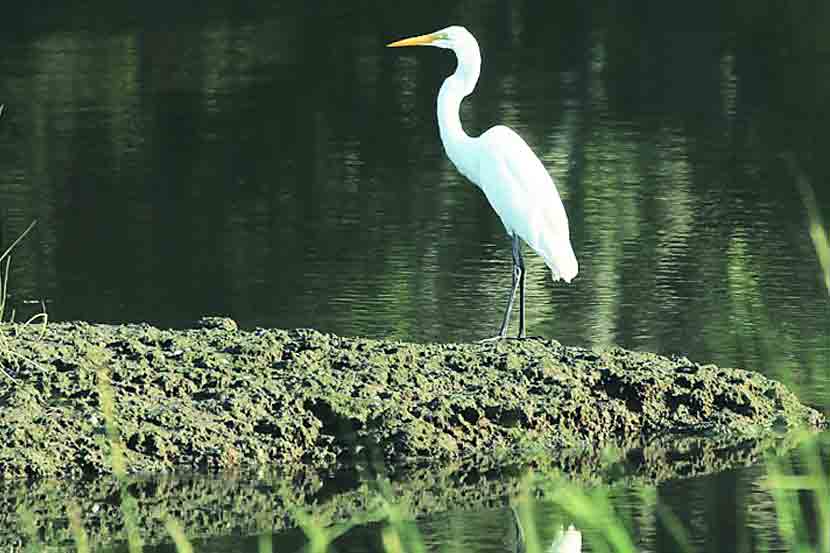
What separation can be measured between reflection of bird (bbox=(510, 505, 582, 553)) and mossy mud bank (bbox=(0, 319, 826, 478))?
0.84 metres

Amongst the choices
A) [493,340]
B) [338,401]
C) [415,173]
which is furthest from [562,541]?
[415,173]

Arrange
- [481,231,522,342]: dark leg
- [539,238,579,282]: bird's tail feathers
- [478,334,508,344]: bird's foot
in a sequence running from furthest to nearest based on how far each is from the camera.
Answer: [539,238,579,282]: bird's tail feathers → [481,231,522,342]: dark leg → [478,334,508,344]: bird's foot

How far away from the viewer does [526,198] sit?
8391 millimetres

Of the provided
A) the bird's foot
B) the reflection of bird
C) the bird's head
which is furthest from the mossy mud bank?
the bird's head

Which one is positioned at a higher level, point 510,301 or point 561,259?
point 561,259

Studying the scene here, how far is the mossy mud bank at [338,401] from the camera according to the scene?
6801 mm

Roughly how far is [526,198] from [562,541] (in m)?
2.67

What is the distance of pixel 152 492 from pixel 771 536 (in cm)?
185

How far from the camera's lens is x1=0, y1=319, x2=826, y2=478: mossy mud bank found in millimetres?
6801

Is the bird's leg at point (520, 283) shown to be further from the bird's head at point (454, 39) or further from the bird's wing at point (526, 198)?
the bird's head at point (454, 39)

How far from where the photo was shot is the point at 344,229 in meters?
10.9

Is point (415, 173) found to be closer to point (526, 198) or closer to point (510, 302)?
point (526, 198)

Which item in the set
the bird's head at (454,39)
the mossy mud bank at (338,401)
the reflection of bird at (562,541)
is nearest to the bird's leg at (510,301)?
the mossy mud bank at (338,401)

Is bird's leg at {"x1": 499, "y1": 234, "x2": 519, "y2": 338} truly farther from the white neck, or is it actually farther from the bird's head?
the bird's head
